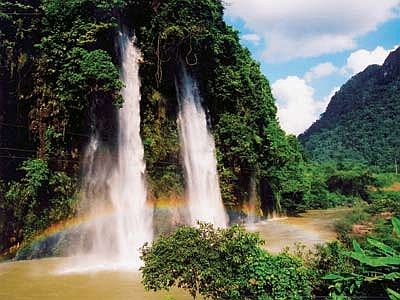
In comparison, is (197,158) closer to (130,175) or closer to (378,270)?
(130,175)

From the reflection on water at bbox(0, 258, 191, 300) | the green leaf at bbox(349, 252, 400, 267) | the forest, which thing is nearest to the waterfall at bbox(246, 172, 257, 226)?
the forest

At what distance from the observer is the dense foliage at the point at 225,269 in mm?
8693

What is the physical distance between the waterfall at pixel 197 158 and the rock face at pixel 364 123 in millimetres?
46097

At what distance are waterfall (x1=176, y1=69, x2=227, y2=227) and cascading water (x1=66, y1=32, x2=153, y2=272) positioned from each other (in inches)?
142

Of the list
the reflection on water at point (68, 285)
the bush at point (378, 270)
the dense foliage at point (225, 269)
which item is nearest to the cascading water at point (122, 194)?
the reflection on water at point (68, 285)

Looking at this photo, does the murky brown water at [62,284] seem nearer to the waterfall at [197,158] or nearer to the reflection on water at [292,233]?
the reflection on water at [292,233]

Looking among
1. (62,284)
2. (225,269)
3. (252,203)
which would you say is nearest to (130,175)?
(62,284)

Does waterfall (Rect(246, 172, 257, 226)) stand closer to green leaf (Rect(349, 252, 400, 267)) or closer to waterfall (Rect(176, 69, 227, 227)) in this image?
waterfall (Rect(176, 69, 227, 227))

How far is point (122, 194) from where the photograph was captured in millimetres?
17844

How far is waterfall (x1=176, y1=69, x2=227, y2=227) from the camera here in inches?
874

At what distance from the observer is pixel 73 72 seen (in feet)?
54.5

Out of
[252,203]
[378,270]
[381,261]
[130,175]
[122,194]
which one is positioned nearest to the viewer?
[381,261]

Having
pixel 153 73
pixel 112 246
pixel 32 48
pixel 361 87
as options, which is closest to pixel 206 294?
pixel 112 246

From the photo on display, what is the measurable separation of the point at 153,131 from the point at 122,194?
11.8ft
